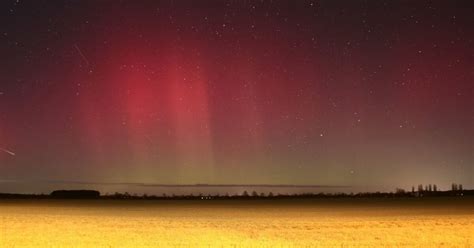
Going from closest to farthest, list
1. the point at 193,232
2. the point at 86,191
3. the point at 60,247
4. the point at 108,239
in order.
Answer: the point at 60,247, the point at 108,239, the point at 193,232, the point at 86,191

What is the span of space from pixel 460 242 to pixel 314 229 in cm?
807

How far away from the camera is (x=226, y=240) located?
23.5 m

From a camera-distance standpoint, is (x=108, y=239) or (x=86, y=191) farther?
(x=86, y=191)

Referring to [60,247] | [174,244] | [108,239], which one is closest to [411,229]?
[174,244]

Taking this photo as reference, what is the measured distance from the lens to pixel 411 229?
28094 millimetres

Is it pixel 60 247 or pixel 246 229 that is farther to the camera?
pixel 246 229

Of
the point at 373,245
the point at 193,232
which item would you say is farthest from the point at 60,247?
the point at 373,245

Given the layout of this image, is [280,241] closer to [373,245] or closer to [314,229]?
[373,245]

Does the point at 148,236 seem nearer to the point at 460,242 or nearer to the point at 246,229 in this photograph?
the point at 246,229

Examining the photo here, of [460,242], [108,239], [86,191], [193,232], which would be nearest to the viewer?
[460,242]

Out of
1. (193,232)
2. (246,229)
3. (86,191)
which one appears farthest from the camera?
(86,191)

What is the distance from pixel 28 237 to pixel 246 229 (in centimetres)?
1031

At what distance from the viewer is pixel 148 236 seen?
25.4 m

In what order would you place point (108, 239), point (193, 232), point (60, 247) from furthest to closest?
point (193, 232), point (108, 239), point (60, 247)
